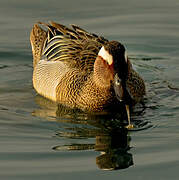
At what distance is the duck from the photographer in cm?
932

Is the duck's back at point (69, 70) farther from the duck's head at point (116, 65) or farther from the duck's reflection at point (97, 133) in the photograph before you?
the duck's head at point (116, 65)

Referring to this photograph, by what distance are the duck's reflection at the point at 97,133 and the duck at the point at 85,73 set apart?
0.22 metres

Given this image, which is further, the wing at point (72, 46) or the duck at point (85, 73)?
the wing at point (72, 46)

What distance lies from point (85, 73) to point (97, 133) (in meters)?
1.47

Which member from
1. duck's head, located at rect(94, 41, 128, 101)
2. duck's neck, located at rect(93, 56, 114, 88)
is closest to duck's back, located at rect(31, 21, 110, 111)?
duck's neck, located at rect(93, 56, 114, 88)

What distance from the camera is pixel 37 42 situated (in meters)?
12.6

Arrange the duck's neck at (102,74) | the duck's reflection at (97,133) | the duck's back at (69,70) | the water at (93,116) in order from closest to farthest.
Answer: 1. the water at (93,116)
2. the duck's reflection at (97,133)
3. the duck's neck at (102,74)
4. the duck's back at (69,70)

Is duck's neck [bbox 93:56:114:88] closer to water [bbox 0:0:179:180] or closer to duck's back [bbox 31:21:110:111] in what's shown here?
duck's back [bbox 31:21:110:111]

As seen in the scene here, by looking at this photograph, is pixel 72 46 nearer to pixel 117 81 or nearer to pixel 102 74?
pixel 102 74

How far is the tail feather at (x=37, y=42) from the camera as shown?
41.1 ft

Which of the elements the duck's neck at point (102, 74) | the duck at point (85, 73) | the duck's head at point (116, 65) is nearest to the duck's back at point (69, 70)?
the duck at point (85, 73)

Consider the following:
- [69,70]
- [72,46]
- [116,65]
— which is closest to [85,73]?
[69,70]

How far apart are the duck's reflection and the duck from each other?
0.73 feet

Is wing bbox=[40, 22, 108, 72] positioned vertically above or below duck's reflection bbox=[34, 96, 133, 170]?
above
